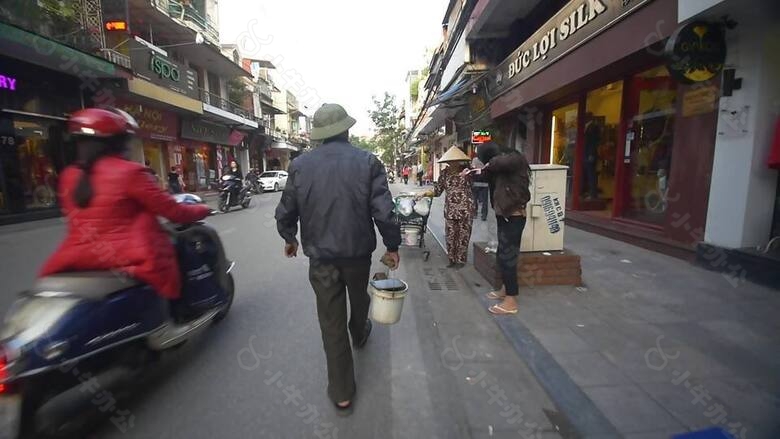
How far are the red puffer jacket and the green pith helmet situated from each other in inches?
41.1

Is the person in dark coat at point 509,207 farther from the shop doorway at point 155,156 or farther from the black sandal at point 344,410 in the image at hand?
the shop doorway at point 155,156

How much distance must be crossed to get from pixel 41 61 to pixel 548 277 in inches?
533

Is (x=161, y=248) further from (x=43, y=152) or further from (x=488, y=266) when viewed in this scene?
(x=43, y=152)

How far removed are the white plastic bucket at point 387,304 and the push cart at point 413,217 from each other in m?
3.65

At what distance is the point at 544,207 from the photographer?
473 centimetres

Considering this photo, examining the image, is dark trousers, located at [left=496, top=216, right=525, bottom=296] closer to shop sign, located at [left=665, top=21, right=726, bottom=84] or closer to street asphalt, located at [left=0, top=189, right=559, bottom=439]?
street asphalt, located at [left=0, top=189, right=559, bottom=439]

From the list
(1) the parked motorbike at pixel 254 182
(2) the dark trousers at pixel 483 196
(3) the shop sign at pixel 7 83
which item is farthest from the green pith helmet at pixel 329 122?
(1) the parked motorbike at pixel 254 182

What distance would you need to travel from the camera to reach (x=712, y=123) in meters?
5.09

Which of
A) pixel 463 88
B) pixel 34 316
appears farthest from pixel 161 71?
pixel 34 316

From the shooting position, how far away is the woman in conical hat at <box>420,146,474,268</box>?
5621mm

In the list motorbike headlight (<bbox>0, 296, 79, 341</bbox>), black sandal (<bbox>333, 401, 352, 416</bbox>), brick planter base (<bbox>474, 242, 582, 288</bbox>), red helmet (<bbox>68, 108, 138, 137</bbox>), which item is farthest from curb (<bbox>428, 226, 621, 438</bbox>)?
red helmet (<bbox>68, 108, 138, 137</bbox>)

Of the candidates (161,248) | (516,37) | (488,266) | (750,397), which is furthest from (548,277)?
(516,37)

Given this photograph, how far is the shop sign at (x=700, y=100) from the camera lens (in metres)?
5.06

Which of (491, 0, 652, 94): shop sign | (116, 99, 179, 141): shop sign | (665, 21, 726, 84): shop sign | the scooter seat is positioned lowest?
the scooter seat
